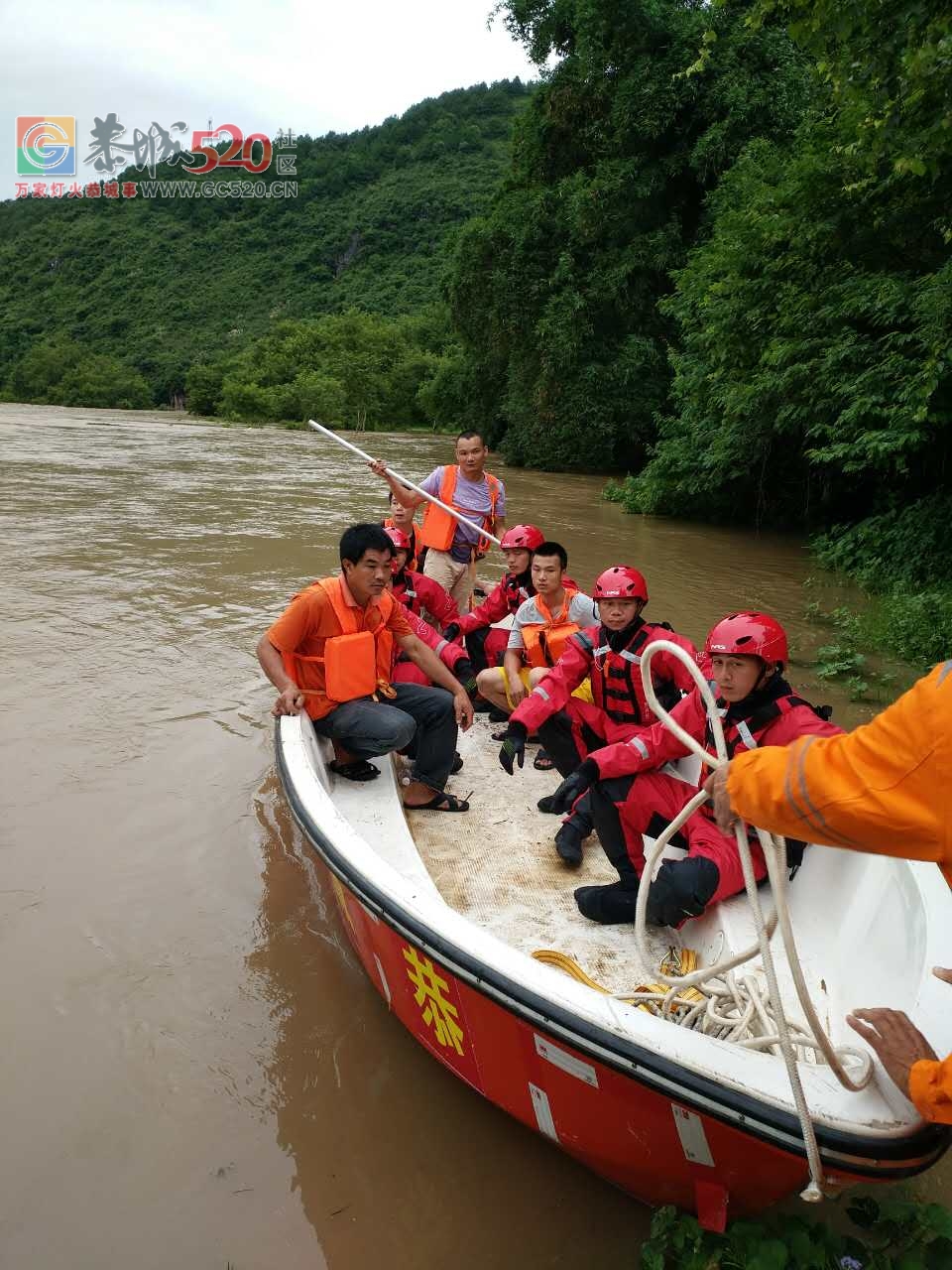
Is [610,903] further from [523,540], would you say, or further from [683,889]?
[523,540]

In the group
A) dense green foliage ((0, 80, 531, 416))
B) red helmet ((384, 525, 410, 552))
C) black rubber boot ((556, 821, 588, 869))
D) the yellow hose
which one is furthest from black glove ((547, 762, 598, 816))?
dense green foliage ((0, 80, 531, 416))

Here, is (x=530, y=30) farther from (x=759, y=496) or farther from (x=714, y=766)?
(x=714, y=766)

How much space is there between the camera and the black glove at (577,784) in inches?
120

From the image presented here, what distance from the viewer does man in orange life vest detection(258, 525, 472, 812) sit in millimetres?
3449

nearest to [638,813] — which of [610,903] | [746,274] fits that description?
[610,903]

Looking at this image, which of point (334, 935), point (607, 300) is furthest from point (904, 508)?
point (607, 300)

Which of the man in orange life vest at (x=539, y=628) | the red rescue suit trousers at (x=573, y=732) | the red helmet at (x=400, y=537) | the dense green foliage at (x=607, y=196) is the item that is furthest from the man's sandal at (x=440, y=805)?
the dense green foliage at (x=607, y=196)

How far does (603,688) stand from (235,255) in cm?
8084

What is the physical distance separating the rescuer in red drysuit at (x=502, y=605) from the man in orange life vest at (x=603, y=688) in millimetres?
1246

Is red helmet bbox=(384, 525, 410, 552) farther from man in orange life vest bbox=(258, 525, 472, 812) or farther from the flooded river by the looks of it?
man in orange life vest bbox=(258, 525, 472, 812)

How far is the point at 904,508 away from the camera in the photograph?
29.7 feet

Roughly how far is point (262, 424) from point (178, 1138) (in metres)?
38.7

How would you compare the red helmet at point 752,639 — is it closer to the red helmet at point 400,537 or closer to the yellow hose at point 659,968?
the yellow hose at point 659,968

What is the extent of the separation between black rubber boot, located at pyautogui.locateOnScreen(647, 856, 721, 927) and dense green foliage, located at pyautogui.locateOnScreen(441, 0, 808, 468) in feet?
50.2
